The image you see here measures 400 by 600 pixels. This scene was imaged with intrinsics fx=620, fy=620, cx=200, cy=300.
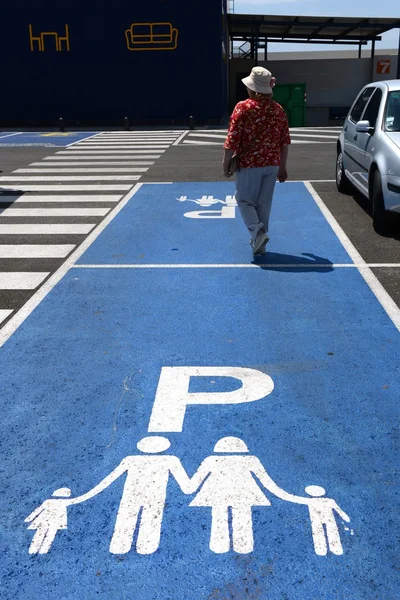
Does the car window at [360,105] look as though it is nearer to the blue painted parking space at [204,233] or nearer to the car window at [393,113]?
the car window at [393,113]

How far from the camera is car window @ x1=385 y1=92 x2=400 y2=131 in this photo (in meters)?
8.64

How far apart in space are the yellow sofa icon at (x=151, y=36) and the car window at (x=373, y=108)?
22.2 m

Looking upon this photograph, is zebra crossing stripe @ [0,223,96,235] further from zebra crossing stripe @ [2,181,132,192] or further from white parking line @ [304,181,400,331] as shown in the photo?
white parking line @ [304,181,400,331]

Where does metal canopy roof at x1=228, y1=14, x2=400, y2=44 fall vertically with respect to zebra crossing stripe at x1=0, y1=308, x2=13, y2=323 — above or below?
above

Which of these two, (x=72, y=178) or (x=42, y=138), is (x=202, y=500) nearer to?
(x=72, y=178)

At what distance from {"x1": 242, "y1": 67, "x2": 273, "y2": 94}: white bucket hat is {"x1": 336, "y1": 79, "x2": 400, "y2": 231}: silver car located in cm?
211

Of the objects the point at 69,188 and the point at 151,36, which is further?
the point at 151,36

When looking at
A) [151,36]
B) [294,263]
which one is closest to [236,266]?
[294,263]

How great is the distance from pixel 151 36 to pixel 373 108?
22805mm

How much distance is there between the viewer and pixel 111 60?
30.1m

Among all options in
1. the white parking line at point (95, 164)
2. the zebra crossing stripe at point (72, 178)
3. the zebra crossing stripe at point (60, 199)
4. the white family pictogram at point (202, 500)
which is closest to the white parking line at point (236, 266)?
the white family pictogram at point (202, 500)

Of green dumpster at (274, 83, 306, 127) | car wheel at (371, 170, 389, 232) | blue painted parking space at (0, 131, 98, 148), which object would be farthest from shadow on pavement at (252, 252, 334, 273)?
green dumpster at (274, 83, 306, 127)

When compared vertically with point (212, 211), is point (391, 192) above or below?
above

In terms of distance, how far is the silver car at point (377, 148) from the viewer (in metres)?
7.95
